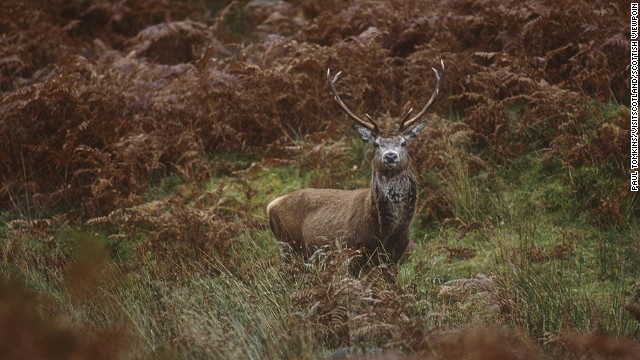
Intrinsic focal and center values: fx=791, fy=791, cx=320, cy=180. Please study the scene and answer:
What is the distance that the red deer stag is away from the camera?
6.32m

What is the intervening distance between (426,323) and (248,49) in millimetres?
6359

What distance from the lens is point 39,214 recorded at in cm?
838

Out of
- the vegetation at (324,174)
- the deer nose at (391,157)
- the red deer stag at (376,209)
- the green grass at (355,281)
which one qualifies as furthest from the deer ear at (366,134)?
the green grass at (355,281)

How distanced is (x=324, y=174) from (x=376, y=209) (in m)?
1.91

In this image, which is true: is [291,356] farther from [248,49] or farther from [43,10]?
[43,10]

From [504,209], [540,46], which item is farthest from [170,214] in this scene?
[540,46]

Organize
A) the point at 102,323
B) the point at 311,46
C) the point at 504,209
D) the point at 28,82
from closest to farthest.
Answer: the point at 102,323
the point at 504,209
the point at 311,46
the point at 28,82

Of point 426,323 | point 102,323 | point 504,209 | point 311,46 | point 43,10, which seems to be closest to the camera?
point 426,323

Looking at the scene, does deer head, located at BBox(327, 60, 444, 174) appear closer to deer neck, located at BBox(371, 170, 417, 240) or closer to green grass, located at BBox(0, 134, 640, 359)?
deer neck, located at BBox(371, 170, 417, 240)

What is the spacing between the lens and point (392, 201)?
6.37 meters

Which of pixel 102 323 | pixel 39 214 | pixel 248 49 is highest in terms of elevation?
pixel 248 49

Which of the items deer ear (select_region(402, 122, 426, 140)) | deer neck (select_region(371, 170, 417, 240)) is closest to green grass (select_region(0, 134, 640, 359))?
deer neck (select_region(371, 170, 417, 240))

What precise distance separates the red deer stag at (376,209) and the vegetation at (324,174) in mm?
250

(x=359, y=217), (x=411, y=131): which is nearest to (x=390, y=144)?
(x=411, y=131)
